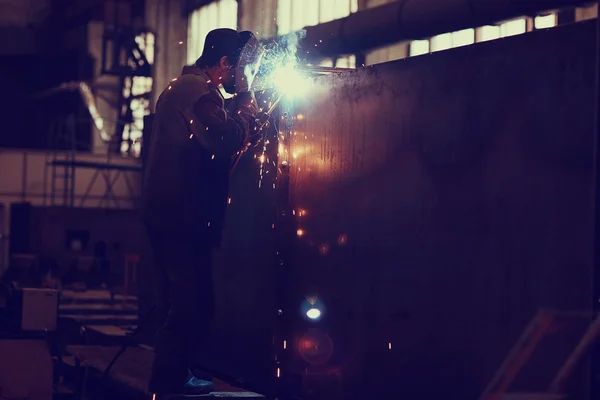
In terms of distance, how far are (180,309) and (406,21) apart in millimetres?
6251

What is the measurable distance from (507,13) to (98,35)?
21643 millimetres

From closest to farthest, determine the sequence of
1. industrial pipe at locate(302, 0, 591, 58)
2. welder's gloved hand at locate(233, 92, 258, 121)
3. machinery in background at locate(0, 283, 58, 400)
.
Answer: welder's gloved hand at locate(233, 92, 258, 121), machinery in background at locate(0, 283, 58, 400), industrial pipe at locate(302, 0, 591, 58)

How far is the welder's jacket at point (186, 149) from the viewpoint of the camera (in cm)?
575

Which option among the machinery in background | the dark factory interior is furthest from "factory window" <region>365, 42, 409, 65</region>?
the machinery in background

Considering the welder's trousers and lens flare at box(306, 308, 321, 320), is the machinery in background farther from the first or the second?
lens flare at box(306, 308, 321, 320)

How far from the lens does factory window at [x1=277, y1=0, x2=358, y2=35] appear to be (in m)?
14.6

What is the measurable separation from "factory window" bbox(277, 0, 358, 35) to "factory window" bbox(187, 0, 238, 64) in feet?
6.92

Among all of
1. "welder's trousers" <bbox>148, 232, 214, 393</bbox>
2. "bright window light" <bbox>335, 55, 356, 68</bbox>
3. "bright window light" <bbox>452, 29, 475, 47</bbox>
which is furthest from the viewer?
"bright window light" <bbox>335, 55, 356, 68</bbox>

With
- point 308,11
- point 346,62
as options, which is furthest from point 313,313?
point 308,11

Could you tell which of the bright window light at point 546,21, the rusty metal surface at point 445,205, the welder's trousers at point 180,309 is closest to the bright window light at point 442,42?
the bright window light at point 546,21

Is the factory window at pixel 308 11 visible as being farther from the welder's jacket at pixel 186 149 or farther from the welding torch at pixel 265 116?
the welder's jacket at pixel 186 149

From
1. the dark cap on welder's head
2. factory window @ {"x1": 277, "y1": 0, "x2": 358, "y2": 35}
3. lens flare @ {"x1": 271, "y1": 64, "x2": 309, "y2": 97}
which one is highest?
factory window @ {"x1": 277, "y1": 0, "x2": 358, "y2": 35}

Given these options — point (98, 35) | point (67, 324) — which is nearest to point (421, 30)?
point (67, 324)

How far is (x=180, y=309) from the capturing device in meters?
5.65
